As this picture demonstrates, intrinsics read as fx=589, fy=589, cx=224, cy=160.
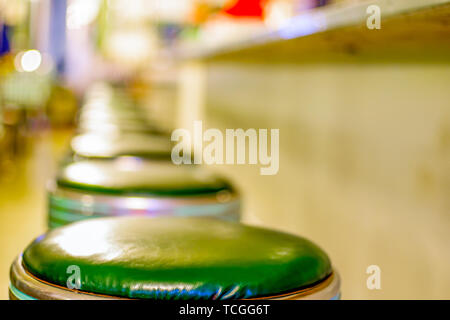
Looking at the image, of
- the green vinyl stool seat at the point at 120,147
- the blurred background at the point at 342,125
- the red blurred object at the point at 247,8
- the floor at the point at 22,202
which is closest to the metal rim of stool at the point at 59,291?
the blurred background at the point at 342,125

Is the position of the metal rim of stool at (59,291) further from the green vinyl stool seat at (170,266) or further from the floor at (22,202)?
the floor at (22,202)

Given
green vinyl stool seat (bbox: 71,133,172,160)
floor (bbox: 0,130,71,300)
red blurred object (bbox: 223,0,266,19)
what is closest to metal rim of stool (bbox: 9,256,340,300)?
green vinyl stool seat (bbox: 71,133,172,160)

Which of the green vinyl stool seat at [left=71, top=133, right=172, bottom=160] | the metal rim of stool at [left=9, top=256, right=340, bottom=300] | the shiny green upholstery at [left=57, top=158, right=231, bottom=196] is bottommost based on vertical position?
the metal rim of stool at [left=9, top=256, right=340, bottom=300]

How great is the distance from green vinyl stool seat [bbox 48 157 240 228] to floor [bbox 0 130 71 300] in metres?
0.83

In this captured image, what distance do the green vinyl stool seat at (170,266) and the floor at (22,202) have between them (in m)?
1.29

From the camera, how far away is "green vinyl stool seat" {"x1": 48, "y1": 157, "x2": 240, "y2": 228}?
1.22 metres

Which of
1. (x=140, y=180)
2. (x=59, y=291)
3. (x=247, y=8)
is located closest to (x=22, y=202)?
(x=247, y=8)

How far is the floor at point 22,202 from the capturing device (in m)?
2.65

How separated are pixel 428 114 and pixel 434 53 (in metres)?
0.13

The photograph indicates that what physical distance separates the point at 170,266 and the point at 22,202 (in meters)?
3.20

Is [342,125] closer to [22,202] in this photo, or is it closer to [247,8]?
[247,8]

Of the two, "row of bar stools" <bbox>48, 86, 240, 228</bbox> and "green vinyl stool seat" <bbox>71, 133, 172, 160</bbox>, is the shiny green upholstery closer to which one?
"row of bar stools" <bbox>48, 86, 240, 228</bbox>

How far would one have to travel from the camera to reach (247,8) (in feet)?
8.66
